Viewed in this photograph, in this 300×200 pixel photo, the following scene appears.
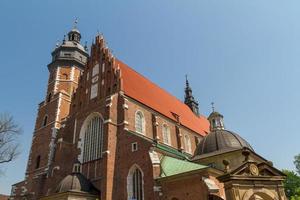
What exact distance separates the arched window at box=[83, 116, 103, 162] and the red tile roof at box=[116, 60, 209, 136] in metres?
3.79

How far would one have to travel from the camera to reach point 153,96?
30422 millimetres

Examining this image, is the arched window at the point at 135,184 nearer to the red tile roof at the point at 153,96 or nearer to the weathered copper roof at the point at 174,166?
the weathered copper roof at the point at 174,166

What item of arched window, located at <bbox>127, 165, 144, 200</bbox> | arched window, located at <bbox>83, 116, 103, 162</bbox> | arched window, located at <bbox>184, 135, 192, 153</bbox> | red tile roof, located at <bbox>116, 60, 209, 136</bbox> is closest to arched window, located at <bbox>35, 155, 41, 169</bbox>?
arched window, located at <bbox>83, 116, 103, 162</bbox>

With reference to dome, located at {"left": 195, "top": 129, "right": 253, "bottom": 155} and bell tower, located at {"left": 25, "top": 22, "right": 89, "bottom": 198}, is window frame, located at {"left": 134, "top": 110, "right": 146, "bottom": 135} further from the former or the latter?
bell tower, located at {"left": 25, "top": 22, "right": 89, "bottom": 198}

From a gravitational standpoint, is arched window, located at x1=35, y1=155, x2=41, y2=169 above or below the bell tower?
below

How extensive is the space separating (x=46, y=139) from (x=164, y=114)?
12467 millimetres

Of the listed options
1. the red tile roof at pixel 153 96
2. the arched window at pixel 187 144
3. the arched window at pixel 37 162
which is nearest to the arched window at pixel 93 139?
the red tile roof at pixel 153 96

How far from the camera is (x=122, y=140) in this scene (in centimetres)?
2172

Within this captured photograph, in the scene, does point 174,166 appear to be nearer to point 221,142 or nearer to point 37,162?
point 221,142

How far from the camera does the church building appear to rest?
1727 cm

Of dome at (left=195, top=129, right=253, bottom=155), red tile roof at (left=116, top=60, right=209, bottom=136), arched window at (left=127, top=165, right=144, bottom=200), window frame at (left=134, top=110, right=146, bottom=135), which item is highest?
red tile roof at (left=116, top=60, right=209, bottom=136)

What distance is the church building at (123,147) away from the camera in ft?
56.6

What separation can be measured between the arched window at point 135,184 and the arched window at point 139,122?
4.66 metres

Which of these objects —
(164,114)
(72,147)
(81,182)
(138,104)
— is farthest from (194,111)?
(81,182)
